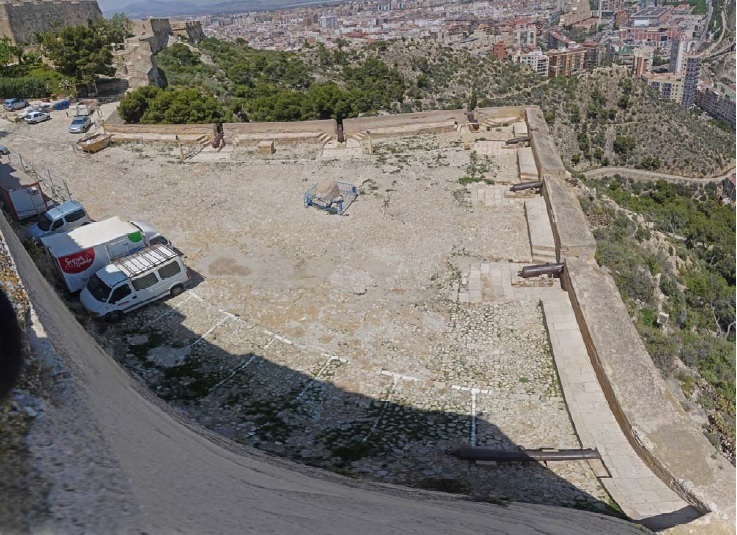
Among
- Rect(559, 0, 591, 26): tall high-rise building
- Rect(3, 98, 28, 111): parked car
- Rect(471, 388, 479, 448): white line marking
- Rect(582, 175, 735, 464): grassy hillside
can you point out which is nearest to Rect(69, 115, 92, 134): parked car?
Rect(3, 98, 28, 111): parked car

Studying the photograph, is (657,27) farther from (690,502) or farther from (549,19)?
(690,502)

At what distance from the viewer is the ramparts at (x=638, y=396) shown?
16.9 feet

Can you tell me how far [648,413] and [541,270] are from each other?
3.74 metres

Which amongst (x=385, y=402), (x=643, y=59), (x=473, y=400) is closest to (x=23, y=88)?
(x=385, y=402)

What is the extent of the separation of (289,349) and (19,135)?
51.8ft

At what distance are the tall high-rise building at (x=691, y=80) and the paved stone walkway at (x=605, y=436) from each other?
275 feet

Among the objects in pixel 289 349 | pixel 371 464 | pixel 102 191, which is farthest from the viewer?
pixel 102 191

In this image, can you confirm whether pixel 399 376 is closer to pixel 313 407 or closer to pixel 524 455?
pixel 313 407

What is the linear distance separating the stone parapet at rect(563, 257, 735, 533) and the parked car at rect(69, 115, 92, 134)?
55.4 ft

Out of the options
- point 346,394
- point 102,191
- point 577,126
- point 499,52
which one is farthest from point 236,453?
point 499,52

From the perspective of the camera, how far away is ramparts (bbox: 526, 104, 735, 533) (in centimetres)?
514

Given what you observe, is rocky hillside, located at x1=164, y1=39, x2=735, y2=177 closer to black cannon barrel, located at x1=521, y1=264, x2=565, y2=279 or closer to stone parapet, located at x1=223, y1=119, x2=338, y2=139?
stone parapet, located at x1=223, y1=119, x2=338, y2=139

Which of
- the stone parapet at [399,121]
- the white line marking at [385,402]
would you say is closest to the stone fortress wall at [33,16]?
the stone parapet at [399,121]

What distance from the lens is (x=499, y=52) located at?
77.0 m
